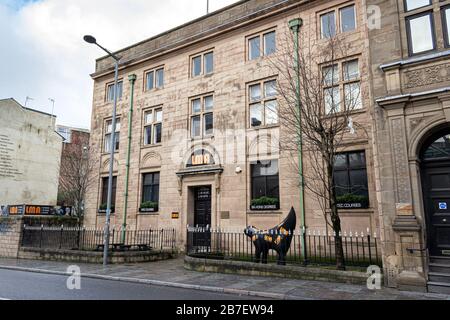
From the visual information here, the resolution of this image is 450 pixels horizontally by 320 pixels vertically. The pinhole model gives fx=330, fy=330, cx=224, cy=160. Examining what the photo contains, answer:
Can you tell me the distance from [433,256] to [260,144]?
8820mm

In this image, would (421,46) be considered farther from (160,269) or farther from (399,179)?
(160,269)

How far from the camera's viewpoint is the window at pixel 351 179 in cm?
1339

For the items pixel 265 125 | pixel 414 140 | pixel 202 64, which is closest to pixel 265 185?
pixel 265 125

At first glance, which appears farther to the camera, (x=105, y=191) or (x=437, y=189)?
(x=105, y=191)

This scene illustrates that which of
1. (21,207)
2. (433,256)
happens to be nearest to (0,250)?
(21,207)

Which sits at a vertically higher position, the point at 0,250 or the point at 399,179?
the point at 399,179

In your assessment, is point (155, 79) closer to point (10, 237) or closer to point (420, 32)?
point (10, 237)

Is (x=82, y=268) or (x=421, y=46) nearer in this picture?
(x=421, y=46)

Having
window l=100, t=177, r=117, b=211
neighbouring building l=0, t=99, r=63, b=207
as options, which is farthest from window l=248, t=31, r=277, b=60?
neighbouring building l=0, t=99, r=63, b=207

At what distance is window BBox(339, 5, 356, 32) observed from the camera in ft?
48.6

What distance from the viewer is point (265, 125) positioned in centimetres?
1633

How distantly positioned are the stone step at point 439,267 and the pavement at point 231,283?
973 millimetres

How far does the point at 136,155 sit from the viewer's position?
68.6 feet

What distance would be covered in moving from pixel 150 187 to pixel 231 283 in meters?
11.5
